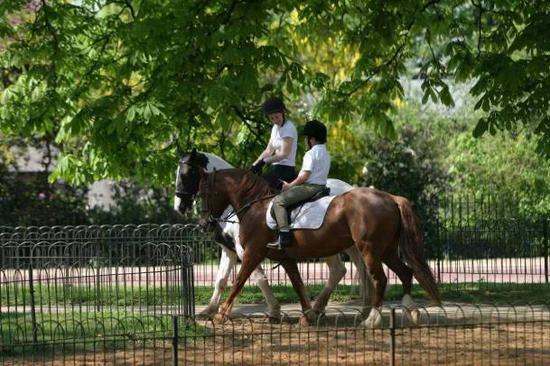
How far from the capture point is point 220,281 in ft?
51.1

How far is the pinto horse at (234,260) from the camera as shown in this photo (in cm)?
1506

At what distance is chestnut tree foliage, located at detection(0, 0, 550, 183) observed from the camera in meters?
16.3

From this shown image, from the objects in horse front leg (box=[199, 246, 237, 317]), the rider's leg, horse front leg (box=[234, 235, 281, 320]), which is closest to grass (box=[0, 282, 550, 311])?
horse front leg (box=[199, 246, 237, 317])

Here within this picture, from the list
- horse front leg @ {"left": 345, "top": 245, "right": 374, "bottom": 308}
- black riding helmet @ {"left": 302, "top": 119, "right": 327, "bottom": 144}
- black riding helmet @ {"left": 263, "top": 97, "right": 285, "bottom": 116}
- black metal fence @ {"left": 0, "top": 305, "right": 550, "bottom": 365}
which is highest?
black riding helmet @ {"left": 263, "top": 97, "right": 285, "bottom": 116}

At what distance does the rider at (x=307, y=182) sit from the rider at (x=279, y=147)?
19.7 inches

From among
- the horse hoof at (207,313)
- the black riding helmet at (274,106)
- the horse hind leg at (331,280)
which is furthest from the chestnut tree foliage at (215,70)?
the horse hoof at (207,313)

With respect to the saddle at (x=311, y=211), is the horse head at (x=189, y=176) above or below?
above

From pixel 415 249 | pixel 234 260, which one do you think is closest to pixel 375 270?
pixel 415 249

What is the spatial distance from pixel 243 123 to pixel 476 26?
4.44 m

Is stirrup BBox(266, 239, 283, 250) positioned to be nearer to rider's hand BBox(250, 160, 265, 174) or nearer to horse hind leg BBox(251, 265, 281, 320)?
horse hind leg BBox(251, 265, 281, 320)

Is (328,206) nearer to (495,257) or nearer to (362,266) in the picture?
(362,266)

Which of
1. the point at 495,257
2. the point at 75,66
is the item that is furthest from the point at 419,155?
the point at 75,66

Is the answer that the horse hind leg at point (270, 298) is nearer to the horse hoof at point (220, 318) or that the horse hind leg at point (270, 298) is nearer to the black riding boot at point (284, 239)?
the horse hoof at point (220, 318)

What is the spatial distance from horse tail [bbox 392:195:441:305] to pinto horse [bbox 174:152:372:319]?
1536mm
